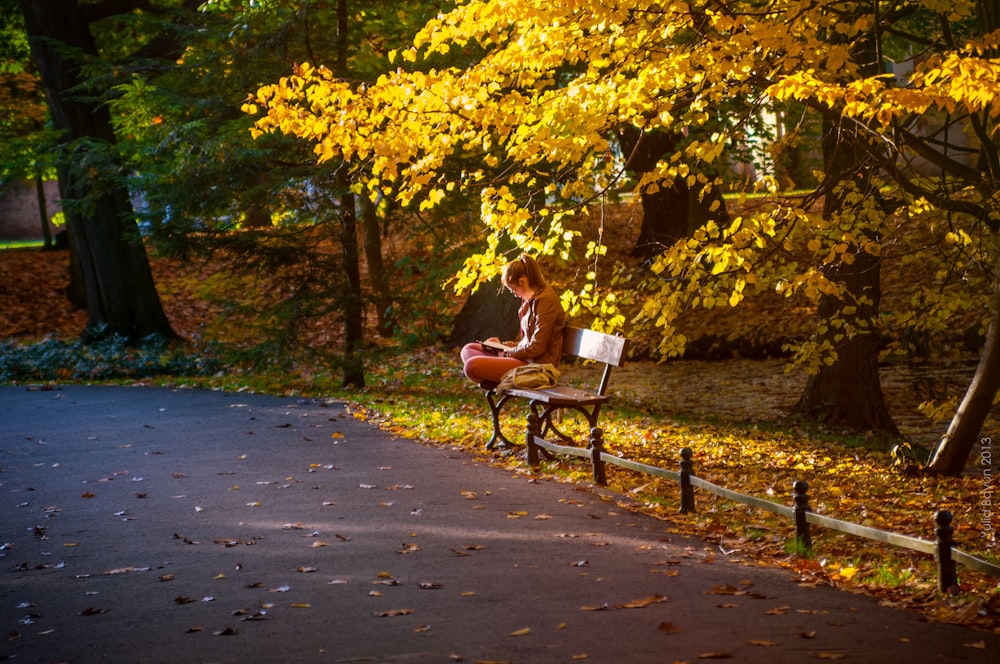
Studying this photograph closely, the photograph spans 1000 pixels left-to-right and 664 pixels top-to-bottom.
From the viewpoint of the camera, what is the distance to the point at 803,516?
7277 mm

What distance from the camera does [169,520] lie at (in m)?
8.19

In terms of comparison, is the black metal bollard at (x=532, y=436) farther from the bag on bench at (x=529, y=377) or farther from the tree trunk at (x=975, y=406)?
the tree trunk at (x=975, y=406)

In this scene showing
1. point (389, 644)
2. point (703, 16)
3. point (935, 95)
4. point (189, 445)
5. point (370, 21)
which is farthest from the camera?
point (370, 21)

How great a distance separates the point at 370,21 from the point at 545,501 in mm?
11361

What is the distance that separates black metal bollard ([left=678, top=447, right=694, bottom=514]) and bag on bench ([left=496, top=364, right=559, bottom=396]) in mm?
2343

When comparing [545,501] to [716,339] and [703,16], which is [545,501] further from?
[716,339]

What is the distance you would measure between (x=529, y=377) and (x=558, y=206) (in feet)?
6.50

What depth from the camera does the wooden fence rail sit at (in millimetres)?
6109

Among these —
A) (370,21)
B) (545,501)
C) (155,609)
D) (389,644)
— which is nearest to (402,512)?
(545,501)

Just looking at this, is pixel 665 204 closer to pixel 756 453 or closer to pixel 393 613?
pixel 756 453

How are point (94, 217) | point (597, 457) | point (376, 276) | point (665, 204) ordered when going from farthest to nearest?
point (665, 204)
point (94, 217)
point (376, 276)
point (597, 457)

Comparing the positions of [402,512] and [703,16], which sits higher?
[703,16]

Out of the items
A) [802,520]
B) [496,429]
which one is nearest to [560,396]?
[496,429]

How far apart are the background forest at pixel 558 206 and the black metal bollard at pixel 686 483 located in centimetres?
45
